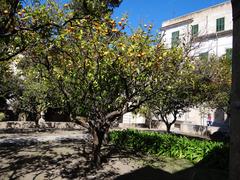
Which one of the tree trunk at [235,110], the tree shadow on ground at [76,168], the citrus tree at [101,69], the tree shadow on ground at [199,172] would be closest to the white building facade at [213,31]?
the tree shadow on ground at [199,172]

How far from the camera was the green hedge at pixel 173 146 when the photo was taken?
12.7m

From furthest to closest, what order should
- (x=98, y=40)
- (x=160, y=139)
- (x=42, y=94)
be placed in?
(x=42, y=94) < (x=160, y=139) < (x=98, y=40)

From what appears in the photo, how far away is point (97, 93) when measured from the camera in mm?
11586

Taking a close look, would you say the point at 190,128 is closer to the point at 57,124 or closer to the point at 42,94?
the point at 57,124

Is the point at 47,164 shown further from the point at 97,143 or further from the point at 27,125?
the point at 27,125

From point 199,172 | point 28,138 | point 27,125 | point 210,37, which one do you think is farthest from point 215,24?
point 199,172

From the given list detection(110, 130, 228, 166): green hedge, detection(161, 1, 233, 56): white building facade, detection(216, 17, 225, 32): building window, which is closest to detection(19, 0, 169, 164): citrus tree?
detection(110, 130, 228, 166): green hedge

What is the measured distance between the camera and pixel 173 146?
14.2m

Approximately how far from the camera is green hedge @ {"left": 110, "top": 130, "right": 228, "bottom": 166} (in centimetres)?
1270

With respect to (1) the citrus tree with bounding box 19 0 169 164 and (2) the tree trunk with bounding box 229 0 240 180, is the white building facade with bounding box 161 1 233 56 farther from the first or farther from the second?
(2) the tree trunk with bounding box 229 0 240 180

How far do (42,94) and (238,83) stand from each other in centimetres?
2298

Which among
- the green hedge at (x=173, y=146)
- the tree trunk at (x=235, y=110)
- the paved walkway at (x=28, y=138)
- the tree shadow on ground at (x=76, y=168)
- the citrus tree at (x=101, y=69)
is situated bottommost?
the tree shadow on ground at (x=76, y=168)

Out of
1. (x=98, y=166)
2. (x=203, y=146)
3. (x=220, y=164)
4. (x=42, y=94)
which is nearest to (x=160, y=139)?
(x=203, y=146)

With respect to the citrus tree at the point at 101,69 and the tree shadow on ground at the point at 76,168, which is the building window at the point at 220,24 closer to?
the tree shadow on ground at the point at 76,168
